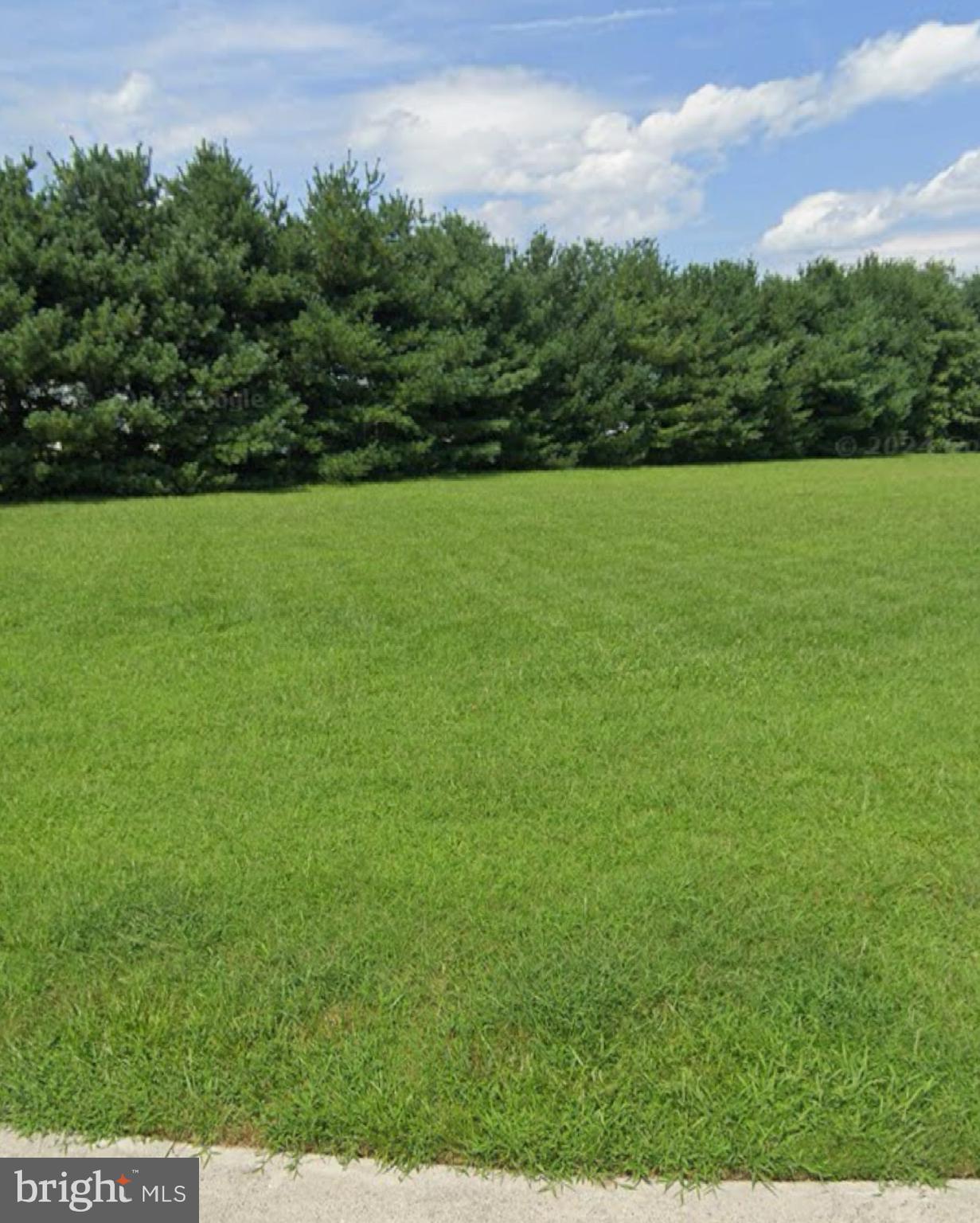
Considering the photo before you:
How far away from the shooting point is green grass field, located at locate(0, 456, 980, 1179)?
6.43 feet

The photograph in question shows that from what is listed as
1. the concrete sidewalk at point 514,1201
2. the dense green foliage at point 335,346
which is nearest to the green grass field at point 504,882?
the concrete sidewalk at point 514,1201

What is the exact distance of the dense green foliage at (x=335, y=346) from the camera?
15.7 metres

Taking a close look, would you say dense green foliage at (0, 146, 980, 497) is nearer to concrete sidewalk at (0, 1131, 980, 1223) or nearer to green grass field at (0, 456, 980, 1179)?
green grass field at (0, 456, 980, 1179)

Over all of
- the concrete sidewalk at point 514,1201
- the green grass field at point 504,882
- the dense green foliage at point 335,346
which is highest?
the dense green foliage at point 335,346

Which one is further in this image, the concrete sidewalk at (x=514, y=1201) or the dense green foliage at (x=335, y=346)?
the dense green foliage at (x=335, y=346)

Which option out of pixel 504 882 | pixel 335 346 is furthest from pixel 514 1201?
pixel 335 346

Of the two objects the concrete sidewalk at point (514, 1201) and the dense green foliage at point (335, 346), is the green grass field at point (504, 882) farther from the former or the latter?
the dense green foliage at point (335, 346)

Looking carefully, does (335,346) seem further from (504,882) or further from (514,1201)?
(514,1201)

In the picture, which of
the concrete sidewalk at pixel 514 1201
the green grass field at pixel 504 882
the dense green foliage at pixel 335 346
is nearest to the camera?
the concrete sidewalk at pixel 514 1201

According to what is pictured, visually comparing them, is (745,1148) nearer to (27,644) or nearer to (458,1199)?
(458,1199)

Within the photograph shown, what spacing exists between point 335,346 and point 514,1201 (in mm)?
17996

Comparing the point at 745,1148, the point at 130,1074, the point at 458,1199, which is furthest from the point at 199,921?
the point at 745,1148

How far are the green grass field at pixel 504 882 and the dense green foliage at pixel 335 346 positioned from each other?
10.9 metres

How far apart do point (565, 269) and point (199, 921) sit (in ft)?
84.6
